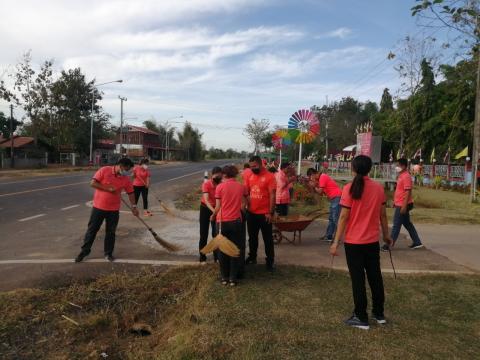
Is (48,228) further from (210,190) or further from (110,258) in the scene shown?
(210,190)

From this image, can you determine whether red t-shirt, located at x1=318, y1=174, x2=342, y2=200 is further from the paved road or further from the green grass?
the paved road

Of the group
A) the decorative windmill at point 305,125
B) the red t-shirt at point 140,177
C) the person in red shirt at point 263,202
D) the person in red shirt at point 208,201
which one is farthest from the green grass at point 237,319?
the decorative windmill at point 305,125

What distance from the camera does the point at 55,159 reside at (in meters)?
48.6

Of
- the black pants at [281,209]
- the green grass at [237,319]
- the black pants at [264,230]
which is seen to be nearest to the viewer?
the green grass at [237,319]

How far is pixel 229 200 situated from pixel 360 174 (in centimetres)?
191

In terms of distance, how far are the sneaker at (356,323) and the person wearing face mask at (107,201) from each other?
393cm

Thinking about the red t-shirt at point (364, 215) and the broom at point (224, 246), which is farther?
the broom at point (224, 246)

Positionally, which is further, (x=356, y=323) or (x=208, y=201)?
(x=208, y=201)

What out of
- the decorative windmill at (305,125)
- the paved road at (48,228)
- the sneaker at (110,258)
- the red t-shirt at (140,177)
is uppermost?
the decorative windmill at (305,125)

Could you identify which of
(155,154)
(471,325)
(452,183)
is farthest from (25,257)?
(155,154)

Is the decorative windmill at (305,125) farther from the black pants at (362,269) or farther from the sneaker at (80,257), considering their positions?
the black pants at (362,269)

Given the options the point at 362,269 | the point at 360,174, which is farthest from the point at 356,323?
the point at 360,174

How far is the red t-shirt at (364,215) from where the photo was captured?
4.06m

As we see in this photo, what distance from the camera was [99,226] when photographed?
6543mm
